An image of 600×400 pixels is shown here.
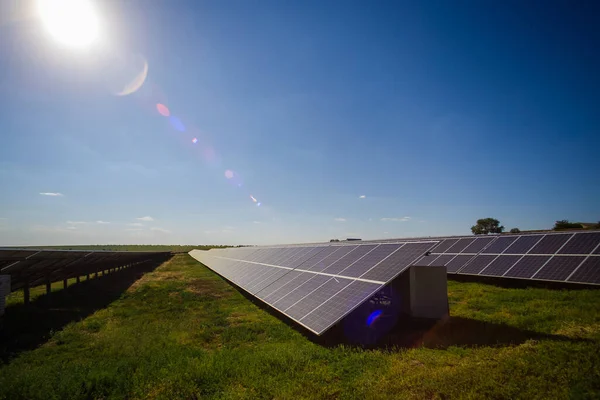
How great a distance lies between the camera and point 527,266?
19250 mm

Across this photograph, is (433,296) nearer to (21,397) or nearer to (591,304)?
(591,304)

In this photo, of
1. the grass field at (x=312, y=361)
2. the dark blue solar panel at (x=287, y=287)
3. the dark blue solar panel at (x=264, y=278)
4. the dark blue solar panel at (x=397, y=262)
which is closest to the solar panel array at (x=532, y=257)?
the grass field at (x=312, y=361)

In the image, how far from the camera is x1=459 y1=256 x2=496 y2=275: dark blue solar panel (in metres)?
21.8

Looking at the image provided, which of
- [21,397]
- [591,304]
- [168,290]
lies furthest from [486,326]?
[168,290]

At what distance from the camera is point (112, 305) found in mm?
19578

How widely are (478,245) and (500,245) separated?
6.91 feet

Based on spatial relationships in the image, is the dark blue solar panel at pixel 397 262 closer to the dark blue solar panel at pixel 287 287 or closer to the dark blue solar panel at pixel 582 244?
the dark blue solar panel at pixel 287 287

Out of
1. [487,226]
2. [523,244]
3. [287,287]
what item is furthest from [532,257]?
[487,226]

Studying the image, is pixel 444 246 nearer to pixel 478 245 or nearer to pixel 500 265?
pixel 478 245

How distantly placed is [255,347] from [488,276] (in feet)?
60.8

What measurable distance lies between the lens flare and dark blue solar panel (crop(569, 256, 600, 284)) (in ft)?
41.9

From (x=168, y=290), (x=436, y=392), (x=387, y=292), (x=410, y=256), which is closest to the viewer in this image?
(x=436, y=392)

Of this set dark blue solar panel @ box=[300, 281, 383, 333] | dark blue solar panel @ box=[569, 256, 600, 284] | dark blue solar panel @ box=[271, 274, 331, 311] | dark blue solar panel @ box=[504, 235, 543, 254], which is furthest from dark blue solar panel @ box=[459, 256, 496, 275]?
dark blue solar panel @ box=[300, 281, 383, 333]

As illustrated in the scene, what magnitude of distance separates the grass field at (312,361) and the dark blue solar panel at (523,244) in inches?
308
